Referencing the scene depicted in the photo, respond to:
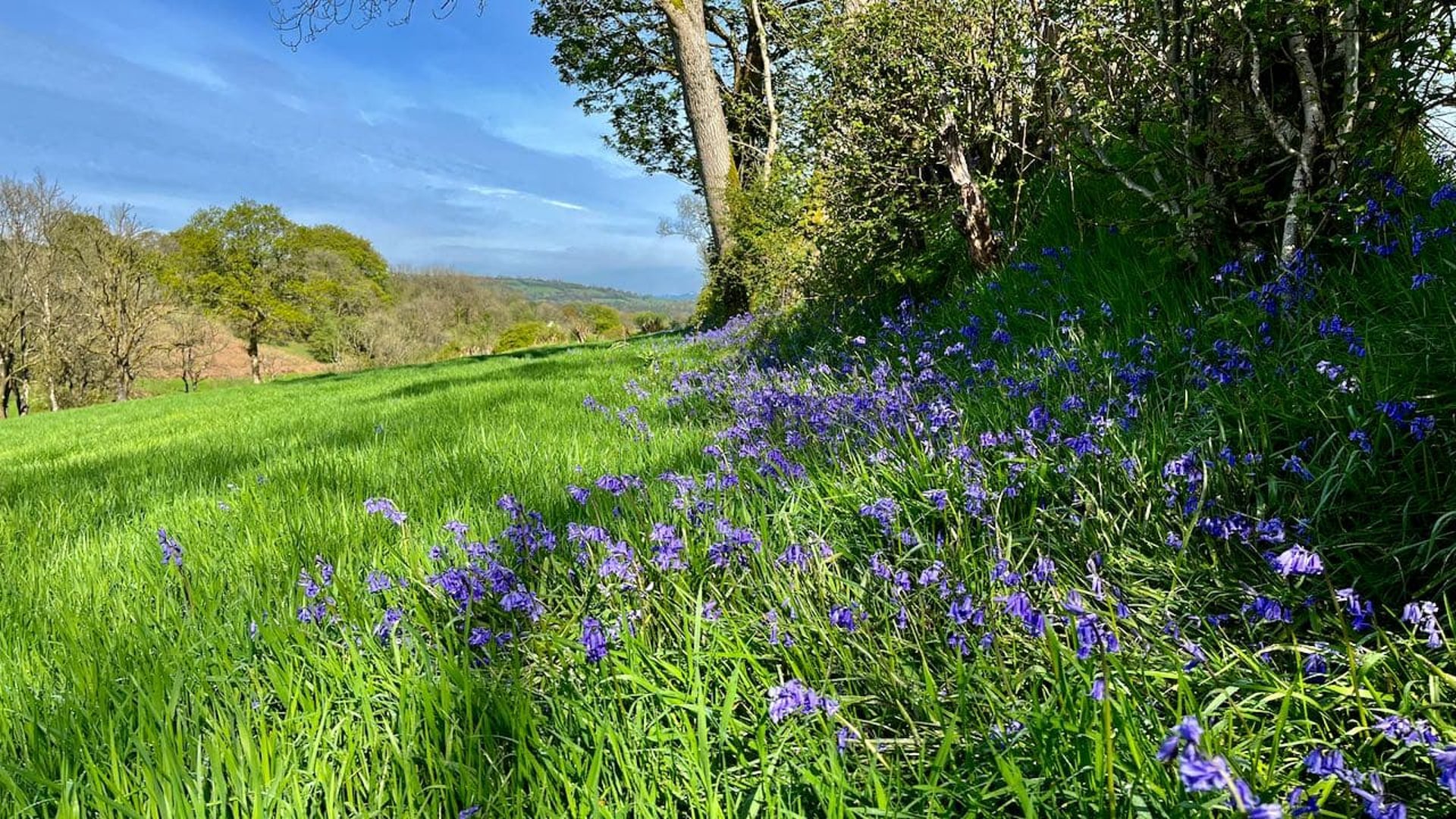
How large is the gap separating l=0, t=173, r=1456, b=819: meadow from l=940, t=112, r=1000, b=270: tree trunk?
200 centimetres

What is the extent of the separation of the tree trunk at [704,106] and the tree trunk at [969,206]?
7.54 meters

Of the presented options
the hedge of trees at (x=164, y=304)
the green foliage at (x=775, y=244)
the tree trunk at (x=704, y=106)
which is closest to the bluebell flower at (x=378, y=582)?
the green foliage at (x=775, y=244)

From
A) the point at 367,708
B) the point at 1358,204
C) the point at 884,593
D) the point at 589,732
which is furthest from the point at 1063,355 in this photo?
the point at 367,708

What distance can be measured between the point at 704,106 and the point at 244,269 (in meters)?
42.2

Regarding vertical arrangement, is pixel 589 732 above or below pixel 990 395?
below

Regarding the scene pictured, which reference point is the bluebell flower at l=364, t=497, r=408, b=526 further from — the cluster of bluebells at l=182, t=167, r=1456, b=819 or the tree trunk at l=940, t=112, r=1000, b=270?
the tree trunk at l=940, t=112, r=1000, b=270

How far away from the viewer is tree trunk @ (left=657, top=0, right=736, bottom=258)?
1222 cm

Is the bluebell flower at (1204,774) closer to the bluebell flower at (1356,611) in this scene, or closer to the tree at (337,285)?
the bluebell flower at (1356,611)

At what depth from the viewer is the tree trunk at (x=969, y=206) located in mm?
4859

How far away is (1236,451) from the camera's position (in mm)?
1756

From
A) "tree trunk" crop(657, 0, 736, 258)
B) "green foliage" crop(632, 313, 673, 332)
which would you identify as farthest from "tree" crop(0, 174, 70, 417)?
"tree trunk" crop(657, 0, 736, 258)

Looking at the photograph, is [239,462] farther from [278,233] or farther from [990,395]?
[278,233]

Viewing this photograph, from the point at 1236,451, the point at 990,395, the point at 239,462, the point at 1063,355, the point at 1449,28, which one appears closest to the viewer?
the point at 1236,451

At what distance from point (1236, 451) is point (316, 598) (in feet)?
8.28
